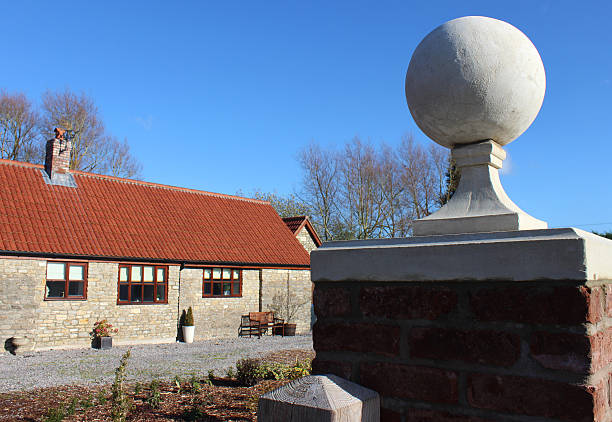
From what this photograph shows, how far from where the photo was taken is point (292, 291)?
74.7 ft

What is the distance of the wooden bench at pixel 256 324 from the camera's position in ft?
68.0

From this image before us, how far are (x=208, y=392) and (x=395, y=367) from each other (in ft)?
26.2

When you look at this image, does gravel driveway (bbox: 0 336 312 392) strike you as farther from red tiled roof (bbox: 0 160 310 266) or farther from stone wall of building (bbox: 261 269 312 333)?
stone wall of building (bbox: 261 269 312 333)

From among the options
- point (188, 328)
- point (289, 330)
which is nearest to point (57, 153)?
point (188, 328)

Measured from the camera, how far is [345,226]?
1345 inches

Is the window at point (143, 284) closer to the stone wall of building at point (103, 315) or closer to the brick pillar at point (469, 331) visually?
the stone wall of building at point (103, 315)

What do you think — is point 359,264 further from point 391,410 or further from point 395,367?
point 391,410

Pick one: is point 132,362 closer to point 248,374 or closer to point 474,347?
point 248,374

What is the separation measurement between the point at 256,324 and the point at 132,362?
25.4 feet

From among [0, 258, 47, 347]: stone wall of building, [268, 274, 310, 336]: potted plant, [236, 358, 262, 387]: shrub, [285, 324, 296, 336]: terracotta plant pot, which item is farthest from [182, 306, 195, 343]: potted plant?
[236, 358, 262, 387]: shrub

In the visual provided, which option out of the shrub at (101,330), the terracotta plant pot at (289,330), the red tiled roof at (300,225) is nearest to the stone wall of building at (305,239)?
the red tiled roof at (300,225)

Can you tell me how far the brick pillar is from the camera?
1475 millimetres

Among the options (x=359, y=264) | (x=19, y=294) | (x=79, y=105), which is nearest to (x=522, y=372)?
(x=359, y=264)

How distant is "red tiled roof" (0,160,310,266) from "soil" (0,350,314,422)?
7.64 m
